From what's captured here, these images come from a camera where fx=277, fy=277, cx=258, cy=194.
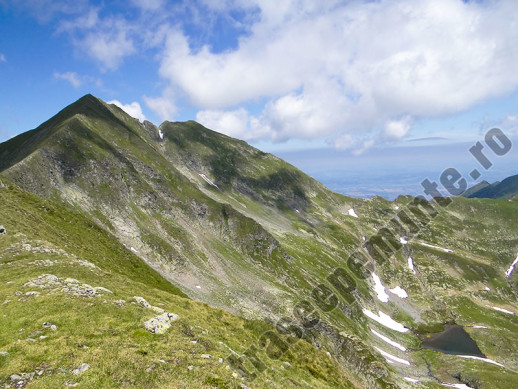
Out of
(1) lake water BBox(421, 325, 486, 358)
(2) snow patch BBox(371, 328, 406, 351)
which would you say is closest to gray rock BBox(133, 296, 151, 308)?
(2) snow patch BBox(371, 328, 406, 351)

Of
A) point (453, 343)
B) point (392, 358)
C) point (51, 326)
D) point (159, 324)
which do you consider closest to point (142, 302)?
point (159, 324)

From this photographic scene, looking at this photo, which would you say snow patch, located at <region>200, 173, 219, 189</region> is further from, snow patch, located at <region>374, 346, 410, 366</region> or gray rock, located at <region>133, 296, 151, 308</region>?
gray rock, located at <region>133, 296, 151, 308</region>

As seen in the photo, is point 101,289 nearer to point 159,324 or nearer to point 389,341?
point 159,324

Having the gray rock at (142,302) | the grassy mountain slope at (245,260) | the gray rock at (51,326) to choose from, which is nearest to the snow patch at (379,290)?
the grassy mountain slope at (245,260)

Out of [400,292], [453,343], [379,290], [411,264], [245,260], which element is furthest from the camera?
[411,264]

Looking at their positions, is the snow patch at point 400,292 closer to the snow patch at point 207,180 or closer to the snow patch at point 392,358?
the snow patch at point 392,358

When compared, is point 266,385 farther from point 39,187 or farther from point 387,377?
point 39,187

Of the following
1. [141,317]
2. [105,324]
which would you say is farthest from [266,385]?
[105,324]
